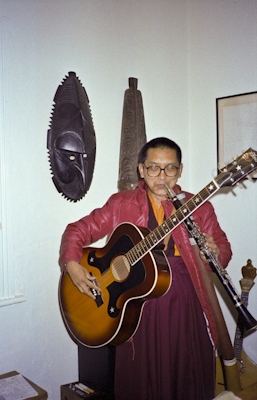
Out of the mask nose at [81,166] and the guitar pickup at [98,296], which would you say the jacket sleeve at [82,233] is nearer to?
the guitar pickup at [98,296]

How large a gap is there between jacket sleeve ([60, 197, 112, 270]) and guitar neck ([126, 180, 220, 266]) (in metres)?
0.34

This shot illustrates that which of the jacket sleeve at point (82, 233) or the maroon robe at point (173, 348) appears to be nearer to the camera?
the maroon robe at point (173, 348)

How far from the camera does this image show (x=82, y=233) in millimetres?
2029

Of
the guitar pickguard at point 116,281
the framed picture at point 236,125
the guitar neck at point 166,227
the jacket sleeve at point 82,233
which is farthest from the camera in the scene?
the framed picture at point 236,125

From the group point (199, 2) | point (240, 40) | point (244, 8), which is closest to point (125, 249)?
point (240, 40)

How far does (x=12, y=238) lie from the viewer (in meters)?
2.06

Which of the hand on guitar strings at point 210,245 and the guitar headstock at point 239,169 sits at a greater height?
the guitar headstock at point 239,169

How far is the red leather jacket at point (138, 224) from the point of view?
186 cm

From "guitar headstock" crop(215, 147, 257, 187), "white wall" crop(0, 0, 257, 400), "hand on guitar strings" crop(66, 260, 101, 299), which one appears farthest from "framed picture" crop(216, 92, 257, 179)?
"hand on guitar strings" crop(66, 260, 101, 299)

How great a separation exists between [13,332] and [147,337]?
2.64 ft

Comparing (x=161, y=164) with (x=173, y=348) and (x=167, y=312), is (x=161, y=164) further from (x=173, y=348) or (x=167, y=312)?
(x=173, y=348)

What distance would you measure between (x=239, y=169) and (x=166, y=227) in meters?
0.44

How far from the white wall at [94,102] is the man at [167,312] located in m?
0.34


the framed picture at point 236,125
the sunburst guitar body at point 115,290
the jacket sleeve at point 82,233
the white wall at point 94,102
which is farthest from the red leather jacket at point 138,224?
the framed picture at point 236,125
